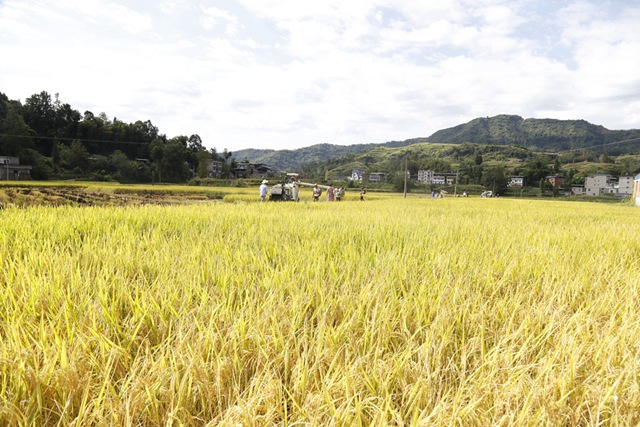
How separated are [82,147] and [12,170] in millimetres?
11767

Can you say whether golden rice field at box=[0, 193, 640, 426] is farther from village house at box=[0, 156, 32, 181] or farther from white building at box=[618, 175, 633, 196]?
white building at box=[618, 175, 633, 196]

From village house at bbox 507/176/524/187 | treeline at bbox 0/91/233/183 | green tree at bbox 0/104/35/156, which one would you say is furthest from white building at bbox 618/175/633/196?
green tree at bbox 0/104/35/156

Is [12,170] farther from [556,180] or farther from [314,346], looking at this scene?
[556,180]

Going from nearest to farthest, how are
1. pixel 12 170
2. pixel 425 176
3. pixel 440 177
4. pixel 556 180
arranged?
pixel 12 170, pixel 556 180, pixel 440 177, pixel 425 176

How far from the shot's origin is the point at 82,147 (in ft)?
173

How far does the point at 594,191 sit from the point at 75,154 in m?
132

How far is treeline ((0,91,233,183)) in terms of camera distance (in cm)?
4731

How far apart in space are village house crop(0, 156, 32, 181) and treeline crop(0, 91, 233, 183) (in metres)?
1.07

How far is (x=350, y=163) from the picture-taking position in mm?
170375

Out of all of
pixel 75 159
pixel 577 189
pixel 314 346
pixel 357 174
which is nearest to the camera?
pixel 314 346

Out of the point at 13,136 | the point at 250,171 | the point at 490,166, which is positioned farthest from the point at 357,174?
the point at 13,136

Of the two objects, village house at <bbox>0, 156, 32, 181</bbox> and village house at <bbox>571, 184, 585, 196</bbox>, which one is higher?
village house at <bbox>0, 156, 32, 181</bbox>

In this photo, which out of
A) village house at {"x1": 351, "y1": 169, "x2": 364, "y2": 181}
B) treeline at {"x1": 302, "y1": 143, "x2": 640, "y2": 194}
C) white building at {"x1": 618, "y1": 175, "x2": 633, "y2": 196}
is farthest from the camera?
village house at {"x1": 351, "y1": 169, "x2": 364, "y2": 181}

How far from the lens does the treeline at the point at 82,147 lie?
47.3m
